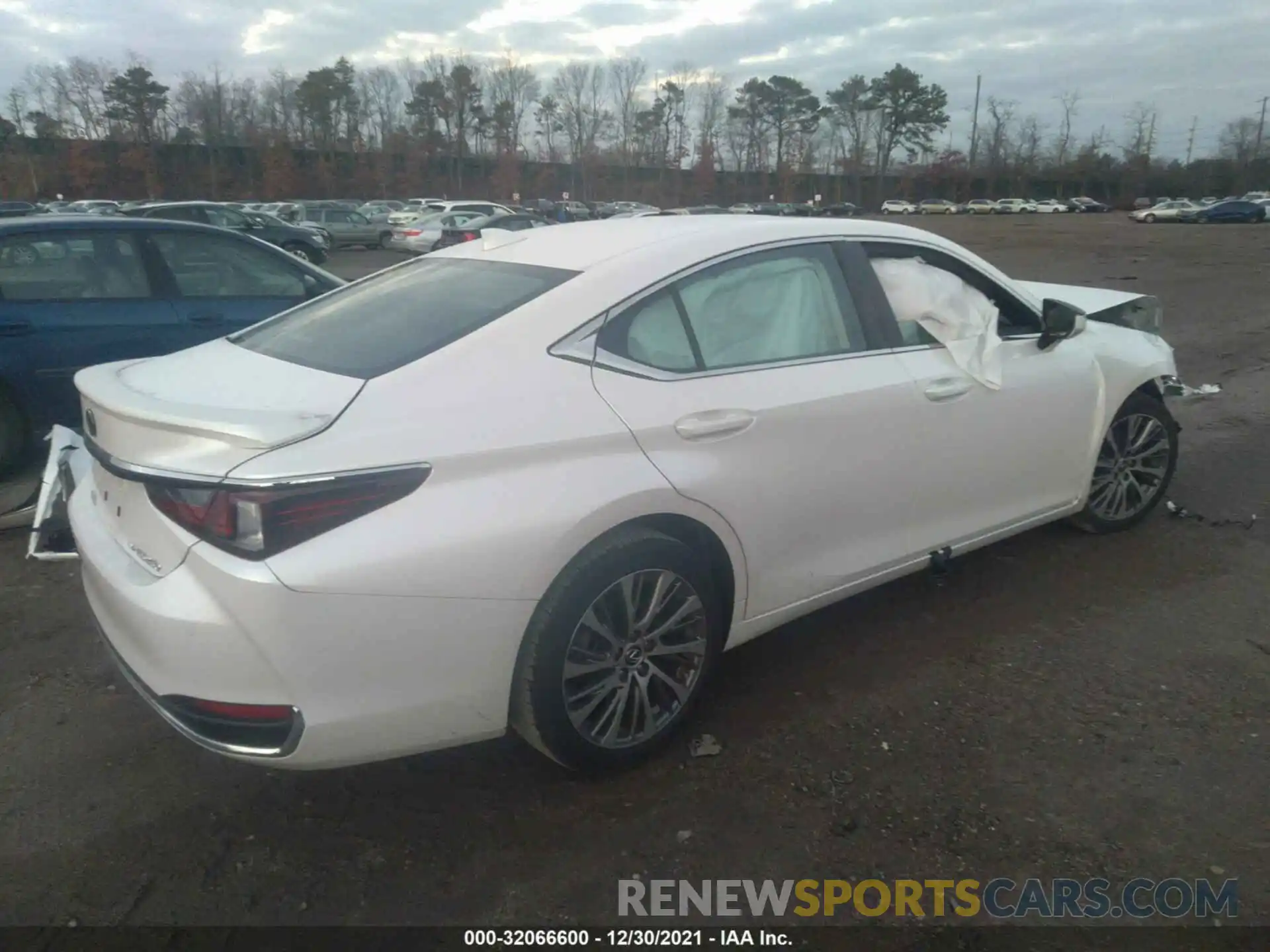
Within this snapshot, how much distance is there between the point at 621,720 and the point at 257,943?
1124mm

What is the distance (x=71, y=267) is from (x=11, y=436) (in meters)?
1.05

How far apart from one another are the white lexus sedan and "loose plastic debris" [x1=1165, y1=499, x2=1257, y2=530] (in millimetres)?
1649

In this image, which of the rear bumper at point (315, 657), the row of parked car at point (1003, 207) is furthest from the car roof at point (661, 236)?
the row of parked car at point (1003, 207)

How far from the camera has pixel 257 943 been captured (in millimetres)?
2279

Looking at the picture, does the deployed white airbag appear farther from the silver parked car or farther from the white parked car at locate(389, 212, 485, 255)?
the silver parked car

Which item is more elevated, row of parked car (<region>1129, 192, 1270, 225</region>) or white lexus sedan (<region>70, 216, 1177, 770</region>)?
white lexus sedan (<region>70, 216, 1177, 770</region>)

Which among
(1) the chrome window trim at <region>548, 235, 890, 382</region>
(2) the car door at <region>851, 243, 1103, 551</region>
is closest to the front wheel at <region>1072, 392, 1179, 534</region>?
(2) the car door at <region>851, 243, 1103, 551</region>

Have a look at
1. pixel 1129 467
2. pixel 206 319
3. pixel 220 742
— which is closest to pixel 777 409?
pixel 220 742

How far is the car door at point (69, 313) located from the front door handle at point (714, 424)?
13.6ft

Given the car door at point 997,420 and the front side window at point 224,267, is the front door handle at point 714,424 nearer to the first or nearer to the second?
the car door at point 997,420

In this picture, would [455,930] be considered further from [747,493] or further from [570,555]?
[747,493]

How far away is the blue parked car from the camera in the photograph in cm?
535

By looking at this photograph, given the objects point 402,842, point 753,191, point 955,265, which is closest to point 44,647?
point 402,842

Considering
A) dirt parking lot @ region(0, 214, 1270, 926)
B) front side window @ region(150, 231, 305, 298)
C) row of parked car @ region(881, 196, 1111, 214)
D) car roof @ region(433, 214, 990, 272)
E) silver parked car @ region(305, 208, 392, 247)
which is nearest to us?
dirt parking lot @ region(0, 214, 1270, 926)
